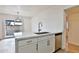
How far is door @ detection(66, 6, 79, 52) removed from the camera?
3410mm

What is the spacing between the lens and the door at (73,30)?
341 cm

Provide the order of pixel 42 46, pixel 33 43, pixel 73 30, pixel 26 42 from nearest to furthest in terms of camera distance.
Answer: pixel 26 42
pixel 33 43
pixel 42 46
pixel 73 30

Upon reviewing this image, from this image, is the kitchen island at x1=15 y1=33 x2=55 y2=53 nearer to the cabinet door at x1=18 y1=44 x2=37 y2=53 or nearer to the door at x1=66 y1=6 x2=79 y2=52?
the cabinet door at x1=18 y1=44 x2=37 y2=53

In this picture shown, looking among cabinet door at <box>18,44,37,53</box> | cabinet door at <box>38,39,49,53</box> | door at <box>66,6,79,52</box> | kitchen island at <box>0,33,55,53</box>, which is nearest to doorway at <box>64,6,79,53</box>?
door at <box>66,6,79,52</box>

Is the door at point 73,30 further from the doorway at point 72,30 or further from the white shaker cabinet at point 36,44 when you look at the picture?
the white shaker cabinet at point 36,44

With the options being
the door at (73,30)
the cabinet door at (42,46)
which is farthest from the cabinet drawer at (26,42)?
the door at (73,30)

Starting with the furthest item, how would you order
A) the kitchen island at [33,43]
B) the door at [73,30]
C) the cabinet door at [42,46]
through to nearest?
the door at [73,30] → the cabinet door at [42,46] → the kitchen island at [33,43]

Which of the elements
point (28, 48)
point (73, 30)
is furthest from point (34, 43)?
point (73, 30)

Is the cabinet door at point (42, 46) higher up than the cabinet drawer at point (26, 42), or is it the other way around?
the cabinet drawer at point (26, 42)

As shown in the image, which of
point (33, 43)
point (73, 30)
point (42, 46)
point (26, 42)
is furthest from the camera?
point (73, 30)

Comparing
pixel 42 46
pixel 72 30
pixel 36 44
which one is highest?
pixel 72 30

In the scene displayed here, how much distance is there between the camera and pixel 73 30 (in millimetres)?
3541

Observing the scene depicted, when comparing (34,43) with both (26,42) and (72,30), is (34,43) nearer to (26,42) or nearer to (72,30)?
(26,42)
